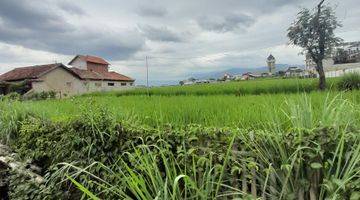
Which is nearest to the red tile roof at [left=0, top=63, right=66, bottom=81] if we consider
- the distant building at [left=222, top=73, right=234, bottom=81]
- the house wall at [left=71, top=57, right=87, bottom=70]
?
the house wall at [left=71, top=57, right=87, bottom=70]

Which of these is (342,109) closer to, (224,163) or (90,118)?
(224,163)

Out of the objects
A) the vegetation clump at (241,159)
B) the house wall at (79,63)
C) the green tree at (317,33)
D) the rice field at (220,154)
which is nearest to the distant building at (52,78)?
the house wall at (79,63)

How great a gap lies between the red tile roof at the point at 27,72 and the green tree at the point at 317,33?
2407 cm

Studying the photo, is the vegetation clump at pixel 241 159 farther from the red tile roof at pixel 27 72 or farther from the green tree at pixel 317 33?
the red tile roof at pixel 27 72

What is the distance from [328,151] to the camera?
2.32 metres

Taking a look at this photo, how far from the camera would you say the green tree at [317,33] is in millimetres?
12070

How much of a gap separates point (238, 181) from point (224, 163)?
279mm

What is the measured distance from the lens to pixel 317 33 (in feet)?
40.7

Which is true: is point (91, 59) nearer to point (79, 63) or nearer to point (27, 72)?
point (79, 63)

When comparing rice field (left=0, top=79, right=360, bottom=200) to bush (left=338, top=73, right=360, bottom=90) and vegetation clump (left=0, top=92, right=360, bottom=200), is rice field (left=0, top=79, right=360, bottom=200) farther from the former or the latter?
bush (left=338, top=73, right=360, bottom=90)

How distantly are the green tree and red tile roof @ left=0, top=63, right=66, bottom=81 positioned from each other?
948 inches

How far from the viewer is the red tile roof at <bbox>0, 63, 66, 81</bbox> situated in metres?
30.3

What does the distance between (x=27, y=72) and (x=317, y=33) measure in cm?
2770

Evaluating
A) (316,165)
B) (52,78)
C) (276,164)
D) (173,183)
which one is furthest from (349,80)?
(52,78)
